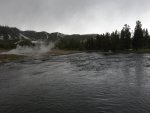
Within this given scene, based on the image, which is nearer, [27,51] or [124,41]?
[27,51]

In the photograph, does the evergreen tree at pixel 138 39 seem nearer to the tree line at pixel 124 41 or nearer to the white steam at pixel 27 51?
the tree line at pixel 124 41

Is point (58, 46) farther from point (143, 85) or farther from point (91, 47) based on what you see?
point (143, 85)

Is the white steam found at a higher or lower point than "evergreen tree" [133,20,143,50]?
lower

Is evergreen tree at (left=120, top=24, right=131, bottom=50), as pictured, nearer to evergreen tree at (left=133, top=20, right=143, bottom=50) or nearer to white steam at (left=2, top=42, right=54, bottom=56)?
evergreen tree at (left=133, top=20, right=143, bottom=50)

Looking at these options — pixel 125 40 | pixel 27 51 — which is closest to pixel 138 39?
pixel 125 40

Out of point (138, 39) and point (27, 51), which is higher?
point (138, 39)

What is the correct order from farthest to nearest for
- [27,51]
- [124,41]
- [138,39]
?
1. [124,41]
2. [27,51]
3. [138,39]

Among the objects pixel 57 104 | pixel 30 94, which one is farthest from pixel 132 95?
pixel 30 94

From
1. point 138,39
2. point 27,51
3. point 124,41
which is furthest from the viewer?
point 124,41

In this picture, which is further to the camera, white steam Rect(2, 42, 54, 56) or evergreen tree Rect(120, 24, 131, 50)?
evergreen tree Rect(120, 24, 131, 50)

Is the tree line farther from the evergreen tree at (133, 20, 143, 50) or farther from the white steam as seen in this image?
the white steam

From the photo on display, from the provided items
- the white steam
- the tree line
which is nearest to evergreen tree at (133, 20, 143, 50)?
the tree line

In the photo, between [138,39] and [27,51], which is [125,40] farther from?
[27,51]

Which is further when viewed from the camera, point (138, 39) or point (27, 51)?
point (27, 51)
